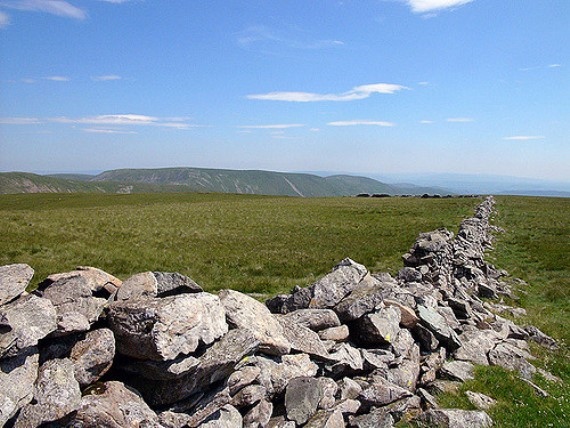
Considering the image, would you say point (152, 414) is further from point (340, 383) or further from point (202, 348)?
point (340, 383)

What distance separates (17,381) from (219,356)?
113 inches

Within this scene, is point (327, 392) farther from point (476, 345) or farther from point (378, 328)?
point (476, 345)

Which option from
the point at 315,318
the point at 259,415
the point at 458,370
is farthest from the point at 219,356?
the point at 458,370

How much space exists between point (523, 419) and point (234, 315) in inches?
247

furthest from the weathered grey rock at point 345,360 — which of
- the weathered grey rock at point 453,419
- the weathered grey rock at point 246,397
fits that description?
the weathered grey rock at point 246,397

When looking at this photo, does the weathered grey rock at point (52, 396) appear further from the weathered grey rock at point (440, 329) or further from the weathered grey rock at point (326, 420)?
the weathered grey rock at point (440, 329)

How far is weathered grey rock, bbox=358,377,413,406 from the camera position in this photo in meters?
8.34

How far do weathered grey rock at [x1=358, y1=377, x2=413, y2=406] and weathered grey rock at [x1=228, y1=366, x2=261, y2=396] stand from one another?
257 centimetres

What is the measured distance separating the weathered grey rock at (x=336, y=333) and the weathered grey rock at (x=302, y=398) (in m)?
1.74

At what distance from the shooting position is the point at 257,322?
8.17 metres

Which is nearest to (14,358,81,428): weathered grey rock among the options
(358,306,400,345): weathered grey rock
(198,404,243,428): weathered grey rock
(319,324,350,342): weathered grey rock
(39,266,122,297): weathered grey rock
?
(198,404,243,428): weathered grey rock

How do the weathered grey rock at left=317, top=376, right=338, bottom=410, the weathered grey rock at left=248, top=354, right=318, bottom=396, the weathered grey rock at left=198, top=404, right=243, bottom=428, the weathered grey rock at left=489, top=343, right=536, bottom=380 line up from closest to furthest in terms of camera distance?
the weathered grey rock at left=198, top=404, right=243, bottom=428 → the weathered grey rock at left=248, top=354, right=318, bottom=396 → the weathered grey rock at left=317, top=376, right=338, bottom=410 → the weathered grey rock at left=489, top=343, right=536, bottom=380

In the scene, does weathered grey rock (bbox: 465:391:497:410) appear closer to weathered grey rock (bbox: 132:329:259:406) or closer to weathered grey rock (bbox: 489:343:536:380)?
weathered grey rock (bbox: 489:343:536:380)

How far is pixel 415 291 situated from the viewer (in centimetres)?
1398
